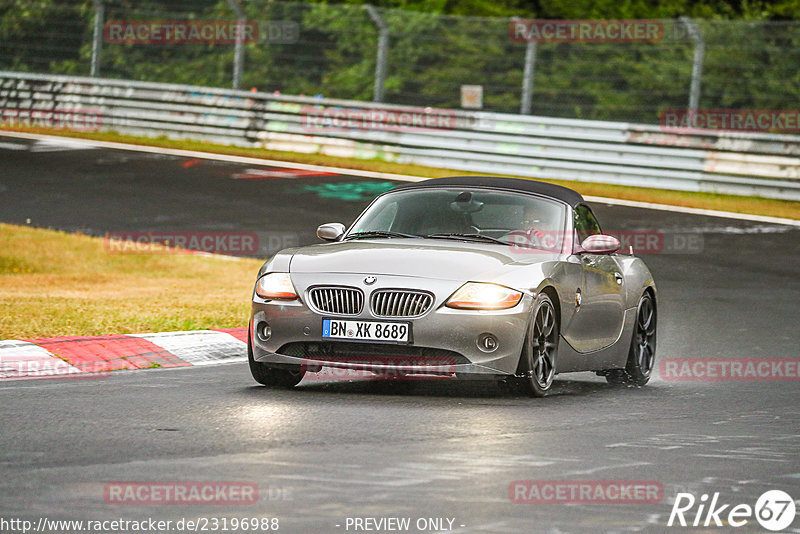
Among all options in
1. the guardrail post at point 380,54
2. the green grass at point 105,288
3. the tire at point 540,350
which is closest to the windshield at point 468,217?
the tire at point 540,350

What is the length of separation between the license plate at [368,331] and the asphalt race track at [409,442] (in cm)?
39

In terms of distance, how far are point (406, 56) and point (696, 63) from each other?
545cm

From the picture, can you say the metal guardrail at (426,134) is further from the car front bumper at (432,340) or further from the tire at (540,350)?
the car front bumper at (432,340)

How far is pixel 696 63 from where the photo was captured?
24469mm

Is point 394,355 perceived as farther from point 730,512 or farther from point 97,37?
→ point 97,37

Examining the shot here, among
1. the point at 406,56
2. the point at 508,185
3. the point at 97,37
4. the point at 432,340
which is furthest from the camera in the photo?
the point at 97,37

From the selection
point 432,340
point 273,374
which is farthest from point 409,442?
point 273,374

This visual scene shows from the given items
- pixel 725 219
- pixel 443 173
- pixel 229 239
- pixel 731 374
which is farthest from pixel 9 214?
pixel 731 374

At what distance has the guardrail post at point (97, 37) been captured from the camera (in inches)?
1151

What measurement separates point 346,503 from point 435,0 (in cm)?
3301

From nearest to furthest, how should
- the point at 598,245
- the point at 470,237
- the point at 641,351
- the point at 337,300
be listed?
the point at 337,300, the point at 470,237, the point at 598,245, the point at 641,351

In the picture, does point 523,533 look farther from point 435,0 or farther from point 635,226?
point 435,0

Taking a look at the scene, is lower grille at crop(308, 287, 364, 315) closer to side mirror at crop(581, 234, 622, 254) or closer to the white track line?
side mirror at crop(581, 234, 622, 254)

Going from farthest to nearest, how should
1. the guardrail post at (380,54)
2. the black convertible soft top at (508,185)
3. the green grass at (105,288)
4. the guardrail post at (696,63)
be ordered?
the guardrail post at (380,54)
the guardrail post at (696,63)
the green grass at (105,288)
the black convertible soft top at (508,185)
